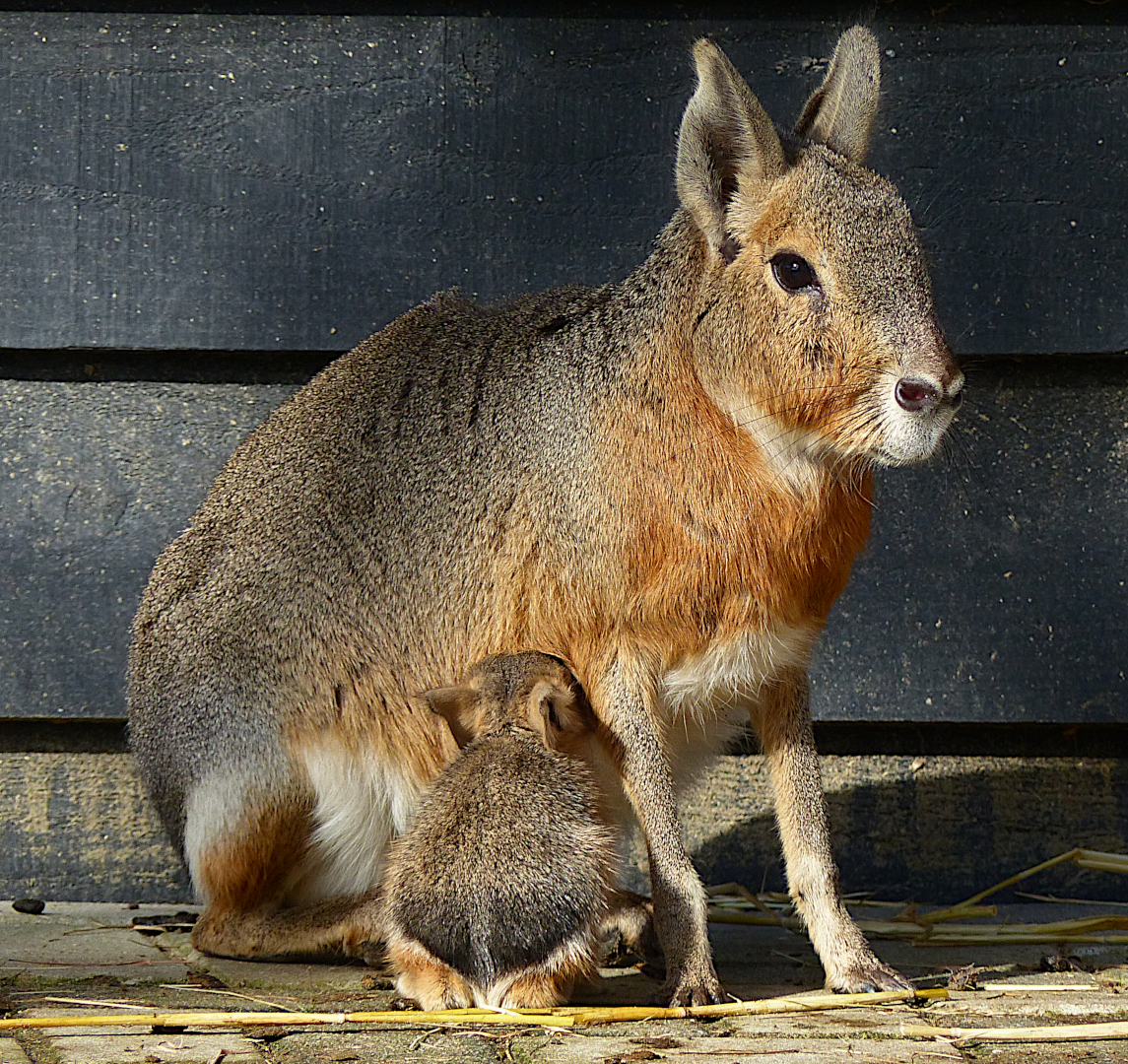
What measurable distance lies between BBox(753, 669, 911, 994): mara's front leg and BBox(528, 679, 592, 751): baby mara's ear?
0.54 metres

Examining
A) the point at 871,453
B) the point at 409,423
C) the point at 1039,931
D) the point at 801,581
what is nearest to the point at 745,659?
the point at 801,581

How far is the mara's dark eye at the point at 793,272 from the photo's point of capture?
2.90m

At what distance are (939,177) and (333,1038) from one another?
10.2 ft

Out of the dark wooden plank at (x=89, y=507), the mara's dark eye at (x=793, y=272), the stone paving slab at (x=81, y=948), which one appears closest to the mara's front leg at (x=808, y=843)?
the mara's dark eye at (x=793, y=272)

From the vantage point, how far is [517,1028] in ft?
8.73

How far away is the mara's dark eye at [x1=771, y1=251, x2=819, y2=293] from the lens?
2902 millimetres

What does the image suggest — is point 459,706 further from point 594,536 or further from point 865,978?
point 865,978

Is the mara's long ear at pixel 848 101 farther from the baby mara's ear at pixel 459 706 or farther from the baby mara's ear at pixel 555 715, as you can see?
the baby mara's ear at pixel 459 706

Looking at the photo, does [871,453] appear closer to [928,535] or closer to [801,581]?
[801,581]

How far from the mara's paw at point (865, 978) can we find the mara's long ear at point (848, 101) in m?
1.83

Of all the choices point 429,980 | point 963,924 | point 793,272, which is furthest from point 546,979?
point 963,924

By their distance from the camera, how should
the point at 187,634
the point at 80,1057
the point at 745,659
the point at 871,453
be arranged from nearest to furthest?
the point at 80,1057, the point at 871,453, the point at 745,659, the point at 187,634

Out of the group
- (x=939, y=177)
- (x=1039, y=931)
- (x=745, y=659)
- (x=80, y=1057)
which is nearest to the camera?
(x=80, y=1057)

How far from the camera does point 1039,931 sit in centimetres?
373
